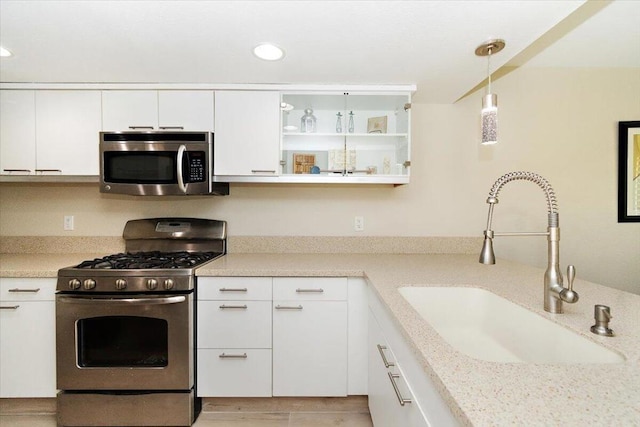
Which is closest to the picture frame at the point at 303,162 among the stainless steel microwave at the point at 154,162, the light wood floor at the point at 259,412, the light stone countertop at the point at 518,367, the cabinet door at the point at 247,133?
the cabinet door at the point at 247,133

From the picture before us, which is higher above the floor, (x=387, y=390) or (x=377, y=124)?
(x=377, y=124)

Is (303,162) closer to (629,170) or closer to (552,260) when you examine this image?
(552,260)

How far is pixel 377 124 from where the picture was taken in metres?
2.04

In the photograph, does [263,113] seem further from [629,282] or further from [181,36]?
[629,282]

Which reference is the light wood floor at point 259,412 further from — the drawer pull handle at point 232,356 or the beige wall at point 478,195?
the beige wall at point 478,195

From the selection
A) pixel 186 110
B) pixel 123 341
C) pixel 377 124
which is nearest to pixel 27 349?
pixel 123 341

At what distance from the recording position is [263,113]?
1.94 meters

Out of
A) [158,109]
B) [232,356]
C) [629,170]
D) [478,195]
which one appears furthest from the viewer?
[478,195]

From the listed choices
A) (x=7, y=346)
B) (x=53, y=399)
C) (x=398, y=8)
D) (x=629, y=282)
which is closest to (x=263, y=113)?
(x=398, y=8)

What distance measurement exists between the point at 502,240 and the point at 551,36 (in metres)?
1.40

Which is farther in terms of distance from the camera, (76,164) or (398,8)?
(76,164)

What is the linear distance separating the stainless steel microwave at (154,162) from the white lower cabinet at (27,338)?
2.30 feet

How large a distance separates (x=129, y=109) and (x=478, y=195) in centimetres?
263

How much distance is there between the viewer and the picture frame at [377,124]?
203 cm
